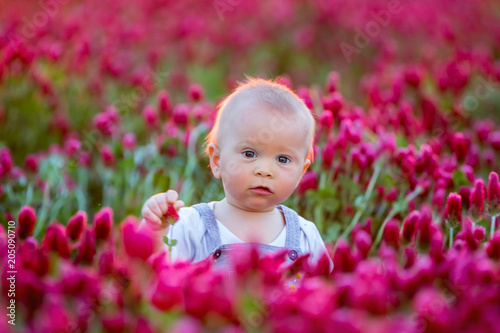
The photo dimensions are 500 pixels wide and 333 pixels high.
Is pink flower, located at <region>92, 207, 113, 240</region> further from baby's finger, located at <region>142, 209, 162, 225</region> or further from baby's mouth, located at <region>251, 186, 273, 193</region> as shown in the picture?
baby's mouth, located at <region>251, 186, 273, 193</region>

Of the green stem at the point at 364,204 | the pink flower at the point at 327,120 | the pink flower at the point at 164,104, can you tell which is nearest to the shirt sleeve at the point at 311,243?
the green stem at the point at 364,204

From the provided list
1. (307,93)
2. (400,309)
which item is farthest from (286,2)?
(400,309)

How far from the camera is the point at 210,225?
→ 223 centimetres

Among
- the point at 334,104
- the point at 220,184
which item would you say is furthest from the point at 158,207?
the point at 334,104

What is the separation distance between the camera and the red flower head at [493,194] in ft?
7.39

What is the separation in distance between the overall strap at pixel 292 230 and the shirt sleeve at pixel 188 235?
1.02 feet

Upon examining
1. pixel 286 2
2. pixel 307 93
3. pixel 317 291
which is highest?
pixel 286 2

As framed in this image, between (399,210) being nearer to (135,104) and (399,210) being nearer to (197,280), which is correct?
(197,280)

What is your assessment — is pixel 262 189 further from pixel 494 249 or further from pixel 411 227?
pixel 494 249

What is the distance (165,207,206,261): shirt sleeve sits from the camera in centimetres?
222

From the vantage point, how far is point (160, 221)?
202 cm

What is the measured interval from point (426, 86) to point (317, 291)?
4935 millimetres

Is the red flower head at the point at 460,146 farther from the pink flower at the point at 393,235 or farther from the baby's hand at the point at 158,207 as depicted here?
the baby's hand at the point at 158,207

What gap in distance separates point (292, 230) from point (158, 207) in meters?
0.54
